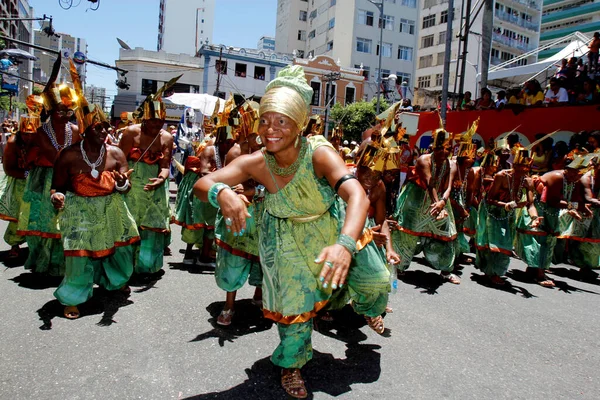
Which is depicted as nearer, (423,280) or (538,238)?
(423,280)

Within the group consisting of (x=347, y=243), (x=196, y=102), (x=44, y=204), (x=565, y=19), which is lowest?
(x=44, y=204)

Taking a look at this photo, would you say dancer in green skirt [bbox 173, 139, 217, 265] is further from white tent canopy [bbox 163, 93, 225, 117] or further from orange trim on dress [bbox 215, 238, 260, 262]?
white tent canopy [bbox 163, 93, 225, 117]

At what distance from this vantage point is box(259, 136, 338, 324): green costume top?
2943mm

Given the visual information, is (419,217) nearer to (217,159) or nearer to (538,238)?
(538,238)

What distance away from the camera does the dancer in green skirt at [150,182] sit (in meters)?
5.41

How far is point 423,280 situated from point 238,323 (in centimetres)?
303

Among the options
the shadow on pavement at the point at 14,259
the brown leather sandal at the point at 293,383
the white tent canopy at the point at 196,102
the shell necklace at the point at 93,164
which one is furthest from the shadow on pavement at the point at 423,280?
the white tent canopy at the point at 196,102

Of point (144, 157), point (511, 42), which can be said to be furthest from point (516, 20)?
point (144, 157)

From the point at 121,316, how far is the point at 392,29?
159 feet

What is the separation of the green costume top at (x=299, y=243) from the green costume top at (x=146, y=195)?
2.81m

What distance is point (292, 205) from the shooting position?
117 inches

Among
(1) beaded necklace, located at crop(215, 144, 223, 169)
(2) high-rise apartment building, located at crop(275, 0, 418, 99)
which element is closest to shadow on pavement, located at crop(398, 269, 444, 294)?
(1) beaded necklace, located at crop(215, 144, 223, 169)

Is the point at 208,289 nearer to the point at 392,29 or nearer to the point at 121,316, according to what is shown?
the point at 121,316

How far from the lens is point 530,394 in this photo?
10.6ft
